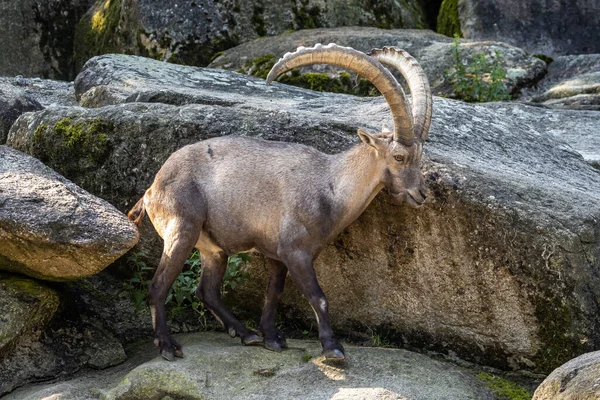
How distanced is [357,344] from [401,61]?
7.41 feet

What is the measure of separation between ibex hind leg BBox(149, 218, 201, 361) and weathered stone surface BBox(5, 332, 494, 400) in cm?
23

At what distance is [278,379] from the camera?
7.28 m

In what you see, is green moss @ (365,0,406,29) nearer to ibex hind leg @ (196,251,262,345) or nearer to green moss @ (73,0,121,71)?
green moss @ (73,0,121,71)

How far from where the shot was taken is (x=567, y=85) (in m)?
13.5

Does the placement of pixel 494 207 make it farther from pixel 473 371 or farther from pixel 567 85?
pixel 567 85

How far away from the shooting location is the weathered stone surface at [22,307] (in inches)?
304

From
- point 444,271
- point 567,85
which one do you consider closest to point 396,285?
point 444,271

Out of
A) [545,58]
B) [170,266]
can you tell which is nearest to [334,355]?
[170,266]

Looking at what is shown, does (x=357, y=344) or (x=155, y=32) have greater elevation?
(x=155, y=32)

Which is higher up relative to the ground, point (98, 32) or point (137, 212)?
point (98, 32)

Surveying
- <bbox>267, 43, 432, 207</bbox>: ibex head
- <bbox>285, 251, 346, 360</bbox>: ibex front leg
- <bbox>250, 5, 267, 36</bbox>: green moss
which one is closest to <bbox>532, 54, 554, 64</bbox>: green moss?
<bbox>250, 5, 267, 36</bbox>: green moss

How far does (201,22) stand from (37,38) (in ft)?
11.1

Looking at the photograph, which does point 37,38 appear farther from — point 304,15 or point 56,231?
point 56,231

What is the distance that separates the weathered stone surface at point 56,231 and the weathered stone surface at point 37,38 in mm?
9325
